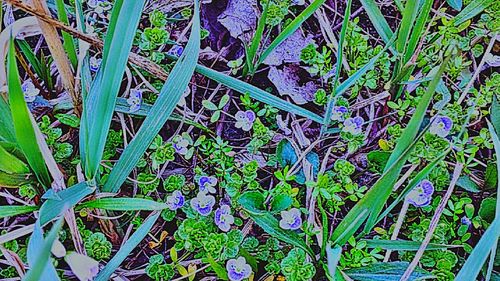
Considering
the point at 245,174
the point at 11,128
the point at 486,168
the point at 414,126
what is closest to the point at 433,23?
the point at 486,168

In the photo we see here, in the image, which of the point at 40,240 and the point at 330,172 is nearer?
the point at 40,240

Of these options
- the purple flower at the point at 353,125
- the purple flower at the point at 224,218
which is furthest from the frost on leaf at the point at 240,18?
the purple flower at the point at 224,218

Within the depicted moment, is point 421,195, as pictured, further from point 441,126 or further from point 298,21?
point 298,21

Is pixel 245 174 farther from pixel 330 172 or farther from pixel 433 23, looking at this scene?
pixel 433 23

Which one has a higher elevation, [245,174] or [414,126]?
[414,126]

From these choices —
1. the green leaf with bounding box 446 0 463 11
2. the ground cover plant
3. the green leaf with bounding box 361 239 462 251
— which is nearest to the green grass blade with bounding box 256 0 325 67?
the ground cover plant

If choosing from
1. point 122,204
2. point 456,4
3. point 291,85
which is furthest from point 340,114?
point 122,204
